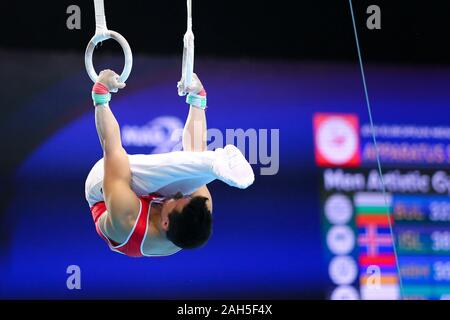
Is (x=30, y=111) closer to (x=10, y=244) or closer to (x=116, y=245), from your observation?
(x=10, y=244)

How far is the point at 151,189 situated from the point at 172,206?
0.14 meters

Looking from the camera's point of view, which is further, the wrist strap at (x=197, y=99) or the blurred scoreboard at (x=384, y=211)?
the blurred scoreboard at (x=384, y=211)

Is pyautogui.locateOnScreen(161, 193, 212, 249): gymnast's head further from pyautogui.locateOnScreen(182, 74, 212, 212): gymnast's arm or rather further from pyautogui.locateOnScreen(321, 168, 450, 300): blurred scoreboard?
pyautogui.locateOnScreen(321, 168, 450, 300): blurred scoreboard

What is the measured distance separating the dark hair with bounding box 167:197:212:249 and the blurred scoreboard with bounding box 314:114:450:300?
63.3 inches

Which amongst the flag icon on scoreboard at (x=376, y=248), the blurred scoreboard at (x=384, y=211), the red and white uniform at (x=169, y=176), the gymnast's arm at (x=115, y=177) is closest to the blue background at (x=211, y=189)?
the blurred scoreboard at (x=384, y=211)

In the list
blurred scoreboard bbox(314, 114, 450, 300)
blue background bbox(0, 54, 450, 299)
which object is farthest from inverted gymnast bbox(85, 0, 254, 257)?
blurred scoreboard bbox(314, 114, 450, 300)

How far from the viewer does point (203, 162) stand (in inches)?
116

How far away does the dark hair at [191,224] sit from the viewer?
3000mm

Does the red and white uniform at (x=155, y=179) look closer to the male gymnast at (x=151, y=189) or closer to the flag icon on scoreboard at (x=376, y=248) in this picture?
the male gymnast at (x=151, y=189)

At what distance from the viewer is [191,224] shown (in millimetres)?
3010

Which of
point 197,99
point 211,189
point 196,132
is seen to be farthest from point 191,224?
point 211,189

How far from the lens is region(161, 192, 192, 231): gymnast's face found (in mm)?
3020

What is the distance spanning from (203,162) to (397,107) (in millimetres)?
1981

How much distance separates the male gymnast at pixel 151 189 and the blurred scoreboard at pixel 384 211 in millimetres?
1391
